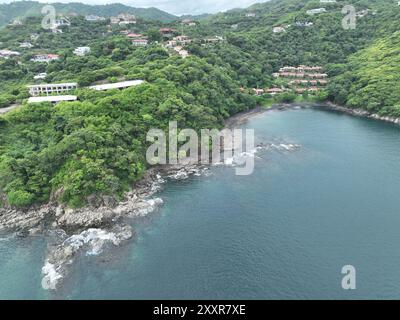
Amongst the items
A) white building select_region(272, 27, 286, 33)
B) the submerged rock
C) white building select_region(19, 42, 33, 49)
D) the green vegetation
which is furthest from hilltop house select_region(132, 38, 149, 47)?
the submerged rock

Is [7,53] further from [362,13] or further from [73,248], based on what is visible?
[362,13]

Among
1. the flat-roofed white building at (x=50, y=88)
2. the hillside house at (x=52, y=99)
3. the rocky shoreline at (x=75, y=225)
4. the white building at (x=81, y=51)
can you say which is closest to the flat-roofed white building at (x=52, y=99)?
the hillside house at (x=52, y=99)

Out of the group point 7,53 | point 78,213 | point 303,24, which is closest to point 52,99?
point 78,213

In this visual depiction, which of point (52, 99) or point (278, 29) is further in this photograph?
point (278, 29)

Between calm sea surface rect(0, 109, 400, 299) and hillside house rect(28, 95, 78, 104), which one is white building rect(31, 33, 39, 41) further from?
calm sea surface rect(0, 109, 400, 299)

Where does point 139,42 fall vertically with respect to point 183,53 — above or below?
above

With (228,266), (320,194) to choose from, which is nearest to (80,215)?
(228,266)

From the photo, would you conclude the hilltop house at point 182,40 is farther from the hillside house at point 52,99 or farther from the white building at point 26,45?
the hillside house at point 52,99
